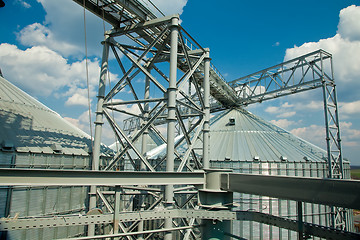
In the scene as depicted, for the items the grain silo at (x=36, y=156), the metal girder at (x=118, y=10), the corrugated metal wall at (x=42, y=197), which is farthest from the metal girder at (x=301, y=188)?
the corrugated metal wall at (x=42, y=197)

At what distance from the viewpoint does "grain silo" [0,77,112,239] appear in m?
9.05

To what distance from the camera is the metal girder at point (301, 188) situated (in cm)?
390

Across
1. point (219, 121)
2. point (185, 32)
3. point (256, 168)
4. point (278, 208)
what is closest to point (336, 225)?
point (278, 208)

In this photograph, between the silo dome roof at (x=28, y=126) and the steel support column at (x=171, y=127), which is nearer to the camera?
the steel support column at (x=171, y=127)

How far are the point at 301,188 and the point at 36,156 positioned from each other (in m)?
10.0

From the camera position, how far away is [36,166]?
990 centimetres

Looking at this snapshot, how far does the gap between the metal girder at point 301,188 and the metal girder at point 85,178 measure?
1.07 metres

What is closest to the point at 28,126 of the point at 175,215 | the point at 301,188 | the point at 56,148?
the point at 56,148

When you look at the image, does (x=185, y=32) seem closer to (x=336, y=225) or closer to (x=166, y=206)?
(x=166, y=206)

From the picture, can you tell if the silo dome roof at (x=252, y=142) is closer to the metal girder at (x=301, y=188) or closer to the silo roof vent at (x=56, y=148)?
the silo roof vent at (x=56, y=148)

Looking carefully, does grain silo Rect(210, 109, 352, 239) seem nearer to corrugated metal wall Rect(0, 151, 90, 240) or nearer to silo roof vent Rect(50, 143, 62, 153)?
corrugated metal wall Rect(0, 151, 90, 240)

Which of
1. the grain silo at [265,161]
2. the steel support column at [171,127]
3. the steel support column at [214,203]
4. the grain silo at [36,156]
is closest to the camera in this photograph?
the steel support column at [214,203]

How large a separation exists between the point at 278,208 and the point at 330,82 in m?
10.6

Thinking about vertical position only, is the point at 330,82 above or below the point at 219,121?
above
